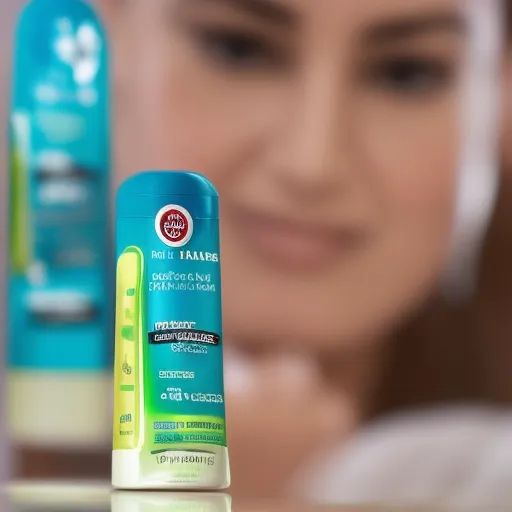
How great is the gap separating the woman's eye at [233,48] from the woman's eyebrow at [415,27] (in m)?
0.08

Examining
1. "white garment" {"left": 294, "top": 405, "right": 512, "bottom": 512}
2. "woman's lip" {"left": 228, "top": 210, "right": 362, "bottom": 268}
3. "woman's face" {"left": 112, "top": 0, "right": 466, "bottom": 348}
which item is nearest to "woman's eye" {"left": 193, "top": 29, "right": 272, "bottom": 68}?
"woman's face" {"left": 112, "top": 0, "right": 466, "bottom": 348}

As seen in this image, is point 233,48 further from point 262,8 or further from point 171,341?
point 171,341

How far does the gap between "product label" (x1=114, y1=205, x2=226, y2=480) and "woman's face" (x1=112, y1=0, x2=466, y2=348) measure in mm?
148

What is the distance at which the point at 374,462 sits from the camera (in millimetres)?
704

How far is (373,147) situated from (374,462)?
231 millimetres

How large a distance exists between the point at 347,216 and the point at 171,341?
0.23 m

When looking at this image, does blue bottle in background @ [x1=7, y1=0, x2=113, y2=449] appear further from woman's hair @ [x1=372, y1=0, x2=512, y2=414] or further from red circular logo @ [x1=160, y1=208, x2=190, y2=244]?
woman's hair @ [x1=372, y1=0, x2=512, y2=414]

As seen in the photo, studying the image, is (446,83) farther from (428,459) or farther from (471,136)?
(428,459)

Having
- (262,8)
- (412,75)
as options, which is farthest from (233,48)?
(412,75)

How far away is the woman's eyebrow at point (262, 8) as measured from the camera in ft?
2.30

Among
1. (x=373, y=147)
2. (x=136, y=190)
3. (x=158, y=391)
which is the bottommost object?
(x=158, y=391)

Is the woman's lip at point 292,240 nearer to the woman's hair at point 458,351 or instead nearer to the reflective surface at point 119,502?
the woman's hair at point 458,351

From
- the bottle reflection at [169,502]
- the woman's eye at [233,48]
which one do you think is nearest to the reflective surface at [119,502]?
the bottle reflection at [169,502]

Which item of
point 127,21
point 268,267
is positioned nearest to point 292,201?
point 268,267
